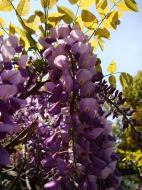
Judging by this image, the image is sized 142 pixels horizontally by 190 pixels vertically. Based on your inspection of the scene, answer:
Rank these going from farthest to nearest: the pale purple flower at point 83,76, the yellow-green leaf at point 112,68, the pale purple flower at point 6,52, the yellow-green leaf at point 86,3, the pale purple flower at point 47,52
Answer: the yellow-green leaf at point 112,68 → the yellow-green leaf at point 86,3 → the pale purple flower at point 47,52 → the pale purple flower at point 83,76 → the pale purple flower at point 6,52

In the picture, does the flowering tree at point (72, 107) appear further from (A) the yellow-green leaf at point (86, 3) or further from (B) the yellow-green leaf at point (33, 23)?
(A) the yellow-green leaf at point (86, 3)

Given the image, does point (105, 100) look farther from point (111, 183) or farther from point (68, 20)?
point (68, 20)

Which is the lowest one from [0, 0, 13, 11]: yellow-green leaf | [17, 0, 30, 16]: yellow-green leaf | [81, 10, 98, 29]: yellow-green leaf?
[81, 10, 98, 29]: yellow-green leaf

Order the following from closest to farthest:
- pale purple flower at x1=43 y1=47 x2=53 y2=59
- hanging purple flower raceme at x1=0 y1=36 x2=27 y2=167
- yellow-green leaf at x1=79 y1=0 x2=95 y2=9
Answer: hanging purple flower raceme at x1=0 y1=36 x2=27 y2=167 < pale purple flower at x1=43 y1=47 x2=53 y2=59 < yellow-green leaf at x1=79 y1=0 x2=95 y2=9

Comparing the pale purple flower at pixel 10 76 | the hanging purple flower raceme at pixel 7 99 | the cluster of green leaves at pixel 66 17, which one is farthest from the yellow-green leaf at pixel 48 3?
the pale purple flower at pixel 10 76

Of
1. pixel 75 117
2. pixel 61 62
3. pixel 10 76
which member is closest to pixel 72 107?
pixel 75 117

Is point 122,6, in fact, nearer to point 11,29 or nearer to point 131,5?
point 131,5

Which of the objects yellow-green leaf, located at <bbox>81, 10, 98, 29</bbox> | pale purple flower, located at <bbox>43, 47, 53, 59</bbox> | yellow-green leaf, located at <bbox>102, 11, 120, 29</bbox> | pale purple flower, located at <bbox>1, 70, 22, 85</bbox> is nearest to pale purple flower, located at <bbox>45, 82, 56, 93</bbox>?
pale purple flower, located at <bbox>43, 47, 53, 59</bbox>

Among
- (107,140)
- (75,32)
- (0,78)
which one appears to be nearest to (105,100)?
(107,140)

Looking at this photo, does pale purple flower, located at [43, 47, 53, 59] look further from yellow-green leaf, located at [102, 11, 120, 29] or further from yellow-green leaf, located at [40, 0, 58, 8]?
yellow-green leaf, located at [102, 11, 120, 29]
